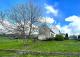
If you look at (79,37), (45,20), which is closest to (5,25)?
(45,20)

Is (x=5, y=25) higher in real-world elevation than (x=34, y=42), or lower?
higher

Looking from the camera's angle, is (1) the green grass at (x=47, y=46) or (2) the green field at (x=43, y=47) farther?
(1) the green grass at (x=47, y=46)

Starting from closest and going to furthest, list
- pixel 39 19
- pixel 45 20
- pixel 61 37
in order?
1. pixel 39 19
2. pixel 45 20
3. pixel 61 37

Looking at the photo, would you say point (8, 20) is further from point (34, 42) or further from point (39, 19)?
point (34, 42)

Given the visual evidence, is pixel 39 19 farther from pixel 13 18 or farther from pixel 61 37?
pixel 61 37

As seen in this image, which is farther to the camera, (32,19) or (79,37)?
(79,37)

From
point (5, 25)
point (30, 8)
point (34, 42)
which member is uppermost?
point (30, 8)

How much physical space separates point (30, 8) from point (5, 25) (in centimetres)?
406

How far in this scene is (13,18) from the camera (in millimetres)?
26109

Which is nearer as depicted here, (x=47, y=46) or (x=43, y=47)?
(x=43, y=47)

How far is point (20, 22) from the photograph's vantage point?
25.5 m

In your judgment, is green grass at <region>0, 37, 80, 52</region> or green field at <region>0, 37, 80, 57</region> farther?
green grass at <region>0, 37, 80, 52</region>

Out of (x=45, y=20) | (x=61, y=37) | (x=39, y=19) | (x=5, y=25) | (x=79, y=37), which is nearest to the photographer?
(x=5, y=25)

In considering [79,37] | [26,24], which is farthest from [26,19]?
[79,37]
